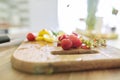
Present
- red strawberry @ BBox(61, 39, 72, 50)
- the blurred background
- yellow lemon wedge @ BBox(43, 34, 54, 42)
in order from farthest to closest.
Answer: the blurred background → yellow lemon wedge @ BBox(43, 34, 54, 42) → red strawberry @ BBox(61, 39, 72, 50)

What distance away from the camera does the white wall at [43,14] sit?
1.32 metres

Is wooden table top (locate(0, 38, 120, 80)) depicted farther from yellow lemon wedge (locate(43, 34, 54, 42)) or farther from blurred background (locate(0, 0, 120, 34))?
blurred background (locate(0, 0, 120, 34))

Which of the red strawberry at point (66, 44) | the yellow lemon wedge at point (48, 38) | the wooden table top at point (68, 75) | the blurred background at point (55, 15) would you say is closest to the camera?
the wooden table top at point (68, 75)

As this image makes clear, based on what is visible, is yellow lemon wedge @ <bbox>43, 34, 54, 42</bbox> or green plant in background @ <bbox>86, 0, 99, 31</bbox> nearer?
yellow lemon wedge @ <bbox>43, 34, 54, 42</bbox>

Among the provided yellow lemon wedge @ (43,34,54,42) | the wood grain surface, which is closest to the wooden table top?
the wood grain surface

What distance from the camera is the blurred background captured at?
1.22 meters

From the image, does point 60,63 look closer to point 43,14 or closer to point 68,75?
point 68,75

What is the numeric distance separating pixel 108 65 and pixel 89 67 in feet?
0.21

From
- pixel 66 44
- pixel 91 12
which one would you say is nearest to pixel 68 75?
pixel 66 44

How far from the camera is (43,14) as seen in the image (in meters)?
1.34

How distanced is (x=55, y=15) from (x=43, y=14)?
9cm

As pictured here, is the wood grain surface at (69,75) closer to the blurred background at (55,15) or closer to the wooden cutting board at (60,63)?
the wooden cutting board at (60,63)

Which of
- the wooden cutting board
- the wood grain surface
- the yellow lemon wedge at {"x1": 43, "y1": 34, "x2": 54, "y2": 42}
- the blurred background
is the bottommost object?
the wood grain surface

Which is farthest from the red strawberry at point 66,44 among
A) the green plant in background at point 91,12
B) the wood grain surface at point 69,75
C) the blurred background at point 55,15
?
the green plant in background at point 91,12
